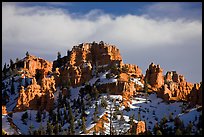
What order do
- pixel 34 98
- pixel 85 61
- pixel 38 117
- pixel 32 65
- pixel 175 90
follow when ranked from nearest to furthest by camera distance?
pixel 38 117, pixel 34 98, pixel 175 90, pixel 85 61, pixel 32 65

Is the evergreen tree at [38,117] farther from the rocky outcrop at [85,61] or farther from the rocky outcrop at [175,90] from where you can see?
the rocky outcrop at [175,90]

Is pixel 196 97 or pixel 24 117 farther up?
pixel 196 97

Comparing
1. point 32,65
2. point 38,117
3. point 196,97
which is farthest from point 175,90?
point 32,65

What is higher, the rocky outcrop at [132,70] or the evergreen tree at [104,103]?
the rocky outcrop at [132,70]

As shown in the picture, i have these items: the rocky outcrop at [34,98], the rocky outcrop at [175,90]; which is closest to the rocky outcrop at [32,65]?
the rocky outcrop at [34,98]

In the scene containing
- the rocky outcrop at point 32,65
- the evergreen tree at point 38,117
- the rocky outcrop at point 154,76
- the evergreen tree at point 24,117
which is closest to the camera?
the evergreen tree at point 24,117

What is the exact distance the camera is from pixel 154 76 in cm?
14062

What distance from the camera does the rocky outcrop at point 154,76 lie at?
458 ft

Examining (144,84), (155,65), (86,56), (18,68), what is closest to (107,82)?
(144,84)

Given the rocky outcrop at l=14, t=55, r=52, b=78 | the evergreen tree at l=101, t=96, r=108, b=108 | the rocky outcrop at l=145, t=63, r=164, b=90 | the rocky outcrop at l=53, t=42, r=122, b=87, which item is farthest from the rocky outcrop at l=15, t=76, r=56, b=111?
the rocky outcrop at l=145, t=63, r=164, b=90

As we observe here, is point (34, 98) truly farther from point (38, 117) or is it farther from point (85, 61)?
point (85, 61)

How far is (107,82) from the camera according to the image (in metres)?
131

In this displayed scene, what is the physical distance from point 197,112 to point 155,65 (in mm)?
48077

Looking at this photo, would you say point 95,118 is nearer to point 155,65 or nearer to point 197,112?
point 197,112
